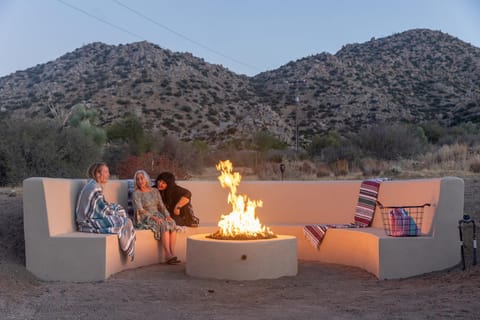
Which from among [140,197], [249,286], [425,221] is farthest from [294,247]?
[140,197]

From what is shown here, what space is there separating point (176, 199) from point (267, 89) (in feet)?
133

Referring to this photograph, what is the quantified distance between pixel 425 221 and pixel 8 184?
42.4 ft

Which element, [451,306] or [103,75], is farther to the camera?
[103,75]

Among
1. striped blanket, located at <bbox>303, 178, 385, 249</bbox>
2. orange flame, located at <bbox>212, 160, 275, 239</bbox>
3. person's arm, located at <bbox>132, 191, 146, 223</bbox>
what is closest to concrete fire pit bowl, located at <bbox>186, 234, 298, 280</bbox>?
orange flame, located at <bbox>212, 160, 275, 239</bbox>

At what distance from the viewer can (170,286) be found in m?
6.98

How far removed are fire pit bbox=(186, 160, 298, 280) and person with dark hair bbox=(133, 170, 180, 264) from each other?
74 cm

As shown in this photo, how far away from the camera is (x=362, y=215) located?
907cm

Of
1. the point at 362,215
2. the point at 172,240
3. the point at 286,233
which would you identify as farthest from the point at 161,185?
the point at 362,215

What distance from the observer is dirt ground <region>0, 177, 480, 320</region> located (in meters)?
5.58

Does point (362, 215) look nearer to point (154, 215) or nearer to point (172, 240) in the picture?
point (172, 240)

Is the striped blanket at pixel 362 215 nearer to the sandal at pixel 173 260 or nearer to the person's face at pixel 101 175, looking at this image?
the sandal at pixel 173 260

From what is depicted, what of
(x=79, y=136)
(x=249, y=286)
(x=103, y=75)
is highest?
(x=103, y=75)

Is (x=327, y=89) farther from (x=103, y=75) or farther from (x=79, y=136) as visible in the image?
(x=79, y=136)

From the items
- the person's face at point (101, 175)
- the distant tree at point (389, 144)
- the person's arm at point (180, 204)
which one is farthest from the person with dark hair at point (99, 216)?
the distant tree at point (389, 144)
